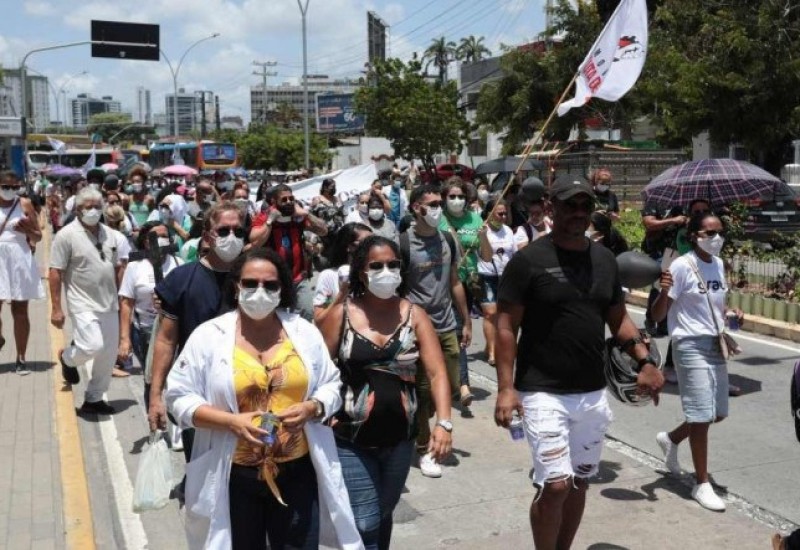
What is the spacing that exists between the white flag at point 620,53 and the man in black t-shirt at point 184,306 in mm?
5039

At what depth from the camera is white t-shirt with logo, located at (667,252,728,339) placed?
18.7 feet

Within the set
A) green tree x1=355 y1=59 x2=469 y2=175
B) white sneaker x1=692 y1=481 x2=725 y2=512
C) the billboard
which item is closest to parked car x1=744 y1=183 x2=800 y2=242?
white sneaker x1=692 y1=481 x2=725 y2=512

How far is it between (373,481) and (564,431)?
2.85ft

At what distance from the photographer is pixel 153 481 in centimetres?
397

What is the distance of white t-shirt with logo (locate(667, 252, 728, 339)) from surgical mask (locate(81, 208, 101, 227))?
14.5 ft

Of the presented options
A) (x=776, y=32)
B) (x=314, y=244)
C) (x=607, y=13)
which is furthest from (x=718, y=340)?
(x=607, y=13)

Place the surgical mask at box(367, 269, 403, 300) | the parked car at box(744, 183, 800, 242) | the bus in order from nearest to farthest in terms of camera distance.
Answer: the surgical mask at box(367, 269, 403, 300) < the parked car at box(744, 183, 800, 242) < the bus

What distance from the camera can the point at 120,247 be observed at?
805 cm

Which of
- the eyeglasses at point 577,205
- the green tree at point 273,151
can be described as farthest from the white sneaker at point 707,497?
the green tree at point 273,151

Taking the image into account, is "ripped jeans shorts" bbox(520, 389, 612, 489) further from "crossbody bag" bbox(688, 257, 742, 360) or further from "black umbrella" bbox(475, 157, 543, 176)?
"black umbrella" bbox(475, 157, 543, 176)

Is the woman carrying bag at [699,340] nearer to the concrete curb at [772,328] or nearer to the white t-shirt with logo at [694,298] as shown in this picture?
the white t-shirt with logo at [694,298]

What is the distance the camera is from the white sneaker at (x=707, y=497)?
543cm

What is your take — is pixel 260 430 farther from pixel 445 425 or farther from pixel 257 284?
pixel 445 425

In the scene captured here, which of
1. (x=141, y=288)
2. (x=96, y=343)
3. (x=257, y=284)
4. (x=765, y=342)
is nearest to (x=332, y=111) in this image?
(x=765, y=342)
